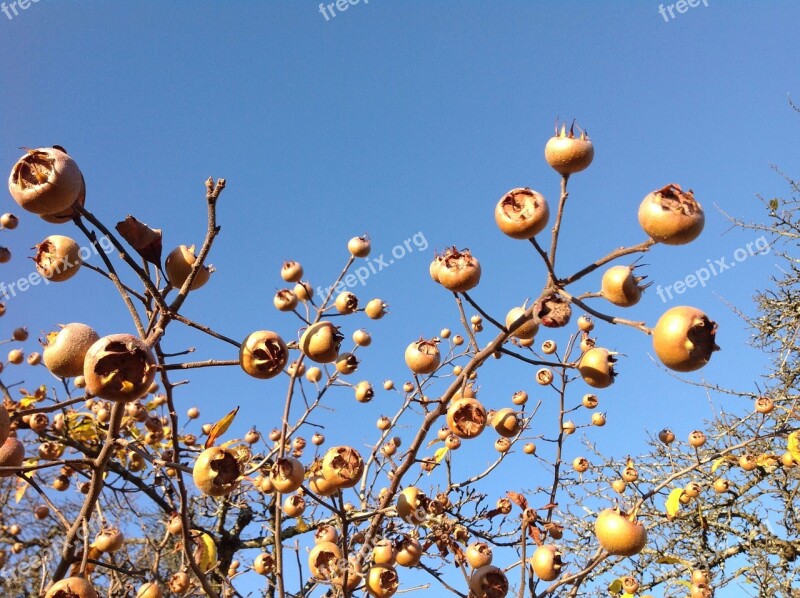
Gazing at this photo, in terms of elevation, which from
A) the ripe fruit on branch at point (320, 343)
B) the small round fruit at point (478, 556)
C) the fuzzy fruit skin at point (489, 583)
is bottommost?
the fuzzy fruit skin at point (489, 583)

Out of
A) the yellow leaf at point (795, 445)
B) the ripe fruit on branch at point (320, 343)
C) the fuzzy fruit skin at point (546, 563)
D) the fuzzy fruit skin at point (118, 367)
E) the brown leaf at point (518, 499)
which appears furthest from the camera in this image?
the yellow leaf at point (795, 445)

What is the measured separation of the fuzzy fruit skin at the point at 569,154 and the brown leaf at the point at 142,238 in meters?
1.09

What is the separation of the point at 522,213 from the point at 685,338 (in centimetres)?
50

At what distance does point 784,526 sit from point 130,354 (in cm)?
701

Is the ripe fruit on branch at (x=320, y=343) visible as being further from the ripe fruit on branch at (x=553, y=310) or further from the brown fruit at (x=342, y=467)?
the ripe fruit on branch at (x=553, y=310)

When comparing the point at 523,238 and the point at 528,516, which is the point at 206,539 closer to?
the point at 528,516

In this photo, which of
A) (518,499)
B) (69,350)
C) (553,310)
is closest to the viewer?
(69,350)

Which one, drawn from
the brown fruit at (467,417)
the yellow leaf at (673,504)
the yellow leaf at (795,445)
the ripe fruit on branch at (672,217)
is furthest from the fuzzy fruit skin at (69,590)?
the yellow leaf at (795,445)

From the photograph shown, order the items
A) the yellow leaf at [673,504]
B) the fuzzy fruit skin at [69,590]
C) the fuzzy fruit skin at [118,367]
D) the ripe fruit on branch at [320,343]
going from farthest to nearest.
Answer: the yellow leaf at [673,504], the ripe fruit on branch at [320,343], the fuzzy fruit skin at [69,590], the fuzzy fruit skin at [118,367]

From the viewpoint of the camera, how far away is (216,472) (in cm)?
157

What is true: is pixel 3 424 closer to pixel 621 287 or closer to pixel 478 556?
pixel 621 287

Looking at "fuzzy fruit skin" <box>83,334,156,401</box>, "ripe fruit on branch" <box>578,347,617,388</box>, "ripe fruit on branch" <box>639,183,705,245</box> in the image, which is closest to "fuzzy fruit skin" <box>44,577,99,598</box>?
"fuzzy fruit skin" <box>83,334,156,401</box>

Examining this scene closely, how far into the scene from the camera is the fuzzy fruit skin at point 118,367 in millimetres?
1203

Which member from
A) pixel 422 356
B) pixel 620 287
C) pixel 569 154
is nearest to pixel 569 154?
pixel 569 154
